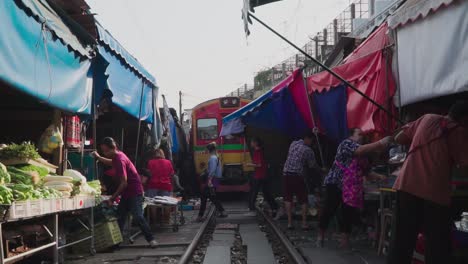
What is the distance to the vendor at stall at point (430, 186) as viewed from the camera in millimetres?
4531

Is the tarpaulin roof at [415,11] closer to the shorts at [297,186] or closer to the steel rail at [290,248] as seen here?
the steel rail at [290,248]

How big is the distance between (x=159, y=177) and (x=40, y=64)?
21.3ft

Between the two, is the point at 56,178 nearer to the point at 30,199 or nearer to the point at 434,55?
the point at 30,199

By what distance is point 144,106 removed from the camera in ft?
37.6

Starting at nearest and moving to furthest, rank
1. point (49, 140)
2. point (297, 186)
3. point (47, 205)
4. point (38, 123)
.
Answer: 1. point (47, 205)
2. point (49, 140)
3. point (38, 123)
4. point (297, 186)

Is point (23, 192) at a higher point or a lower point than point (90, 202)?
higher

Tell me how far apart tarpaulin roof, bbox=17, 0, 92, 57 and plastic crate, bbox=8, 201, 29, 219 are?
199 centimetres

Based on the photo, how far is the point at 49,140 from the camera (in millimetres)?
7473

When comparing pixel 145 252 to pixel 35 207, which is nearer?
pixel 35 207

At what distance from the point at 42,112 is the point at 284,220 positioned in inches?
267

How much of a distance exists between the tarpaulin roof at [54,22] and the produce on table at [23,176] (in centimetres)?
165

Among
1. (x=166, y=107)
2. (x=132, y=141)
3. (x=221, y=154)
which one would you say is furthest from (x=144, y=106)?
(x=221, y=154)

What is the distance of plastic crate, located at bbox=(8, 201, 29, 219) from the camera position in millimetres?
5020

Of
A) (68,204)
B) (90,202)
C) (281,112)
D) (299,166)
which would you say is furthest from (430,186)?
(281,112)
